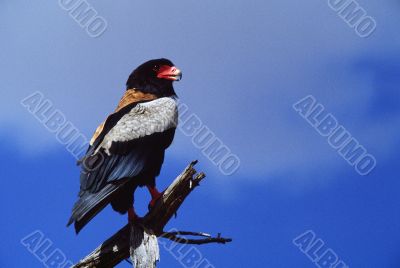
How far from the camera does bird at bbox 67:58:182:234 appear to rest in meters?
5.59

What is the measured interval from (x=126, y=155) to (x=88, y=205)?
813 mm

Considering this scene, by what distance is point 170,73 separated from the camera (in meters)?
7.26

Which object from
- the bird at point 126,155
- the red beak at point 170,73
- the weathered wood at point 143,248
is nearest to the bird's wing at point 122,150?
the bird at point 126,155

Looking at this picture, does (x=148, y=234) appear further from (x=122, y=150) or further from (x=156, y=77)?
(x=156, y=77)

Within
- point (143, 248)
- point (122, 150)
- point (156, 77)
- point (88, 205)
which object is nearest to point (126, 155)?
point (122, 150)

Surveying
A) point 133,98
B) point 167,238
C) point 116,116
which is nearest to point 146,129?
point 116,116

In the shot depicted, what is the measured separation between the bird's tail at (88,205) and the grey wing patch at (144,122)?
56cm

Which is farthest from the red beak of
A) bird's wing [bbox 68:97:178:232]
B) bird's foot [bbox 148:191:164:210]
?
bird's foot [bbox 148:191:164:210]

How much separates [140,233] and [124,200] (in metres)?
0.44

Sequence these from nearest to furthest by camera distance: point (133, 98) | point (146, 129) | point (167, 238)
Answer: point (167, 238) → point (146, 129) → point (133, 98)

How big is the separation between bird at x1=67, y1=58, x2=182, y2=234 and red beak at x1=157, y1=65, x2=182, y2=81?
0.94 ft

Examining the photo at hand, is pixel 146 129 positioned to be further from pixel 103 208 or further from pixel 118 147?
pixel 103 208

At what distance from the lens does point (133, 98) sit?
706 centimetres

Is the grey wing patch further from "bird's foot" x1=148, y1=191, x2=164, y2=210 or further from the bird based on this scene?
"bird's foot" x1=148, y1=191, x2=164, y2=210
